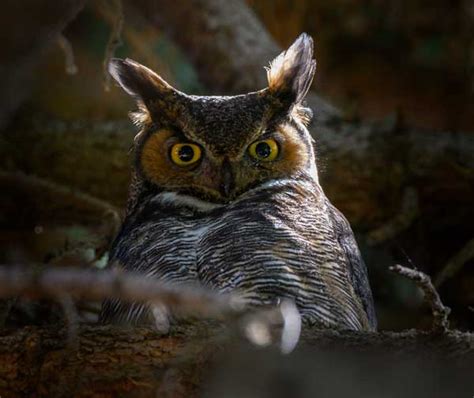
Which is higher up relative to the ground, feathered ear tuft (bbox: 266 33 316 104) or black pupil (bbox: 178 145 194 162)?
feathered ear tuft (bbox: 266 33 316 104)

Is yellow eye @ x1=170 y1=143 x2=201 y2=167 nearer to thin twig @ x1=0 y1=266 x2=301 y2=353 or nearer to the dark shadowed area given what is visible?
the dark shadowed area

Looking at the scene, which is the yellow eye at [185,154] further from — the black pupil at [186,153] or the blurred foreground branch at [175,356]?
the blurred foreground branch at [175,356]

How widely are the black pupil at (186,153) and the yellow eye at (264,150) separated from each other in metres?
0.18

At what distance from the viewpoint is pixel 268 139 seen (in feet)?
10.1

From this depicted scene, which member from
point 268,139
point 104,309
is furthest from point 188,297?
point 268,139

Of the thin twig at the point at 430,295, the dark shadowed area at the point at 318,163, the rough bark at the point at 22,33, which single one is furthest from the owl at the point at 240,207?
the rough bark at the point at 22,33

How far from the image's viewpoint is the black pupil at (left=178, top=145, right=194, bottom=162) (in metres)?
3.05

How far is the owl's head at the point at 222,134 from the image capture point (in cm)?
301

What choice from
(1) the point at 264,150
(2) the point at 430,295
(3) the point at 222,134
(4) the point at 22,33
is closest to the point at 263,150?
(1) the point at 264,150

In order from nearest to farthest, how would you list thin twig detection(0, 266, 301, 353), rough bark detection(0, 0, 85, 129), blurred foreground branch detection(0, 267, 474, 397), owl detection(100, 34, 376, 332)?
thin twig detection(0, 266, 301, 353) < rough bark detection(0, 0, 85, 129) < blurred foreground branch detection(0, 267, 474, 397) < owl detection(100, 34, 376, 332)

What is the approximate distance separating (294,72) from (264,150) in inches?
10.9

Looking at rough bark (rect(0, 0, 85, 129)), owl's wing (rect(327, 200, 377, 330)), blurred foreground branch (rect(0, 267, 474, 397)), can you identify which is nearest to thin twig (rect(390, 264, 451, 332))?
blurred foreground branch (rect(0, 267, 474, 397))

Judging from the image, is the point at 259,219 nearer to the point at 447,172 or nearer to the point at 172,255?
the point at 172,255

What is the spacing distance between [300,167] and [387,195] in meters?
0.93
